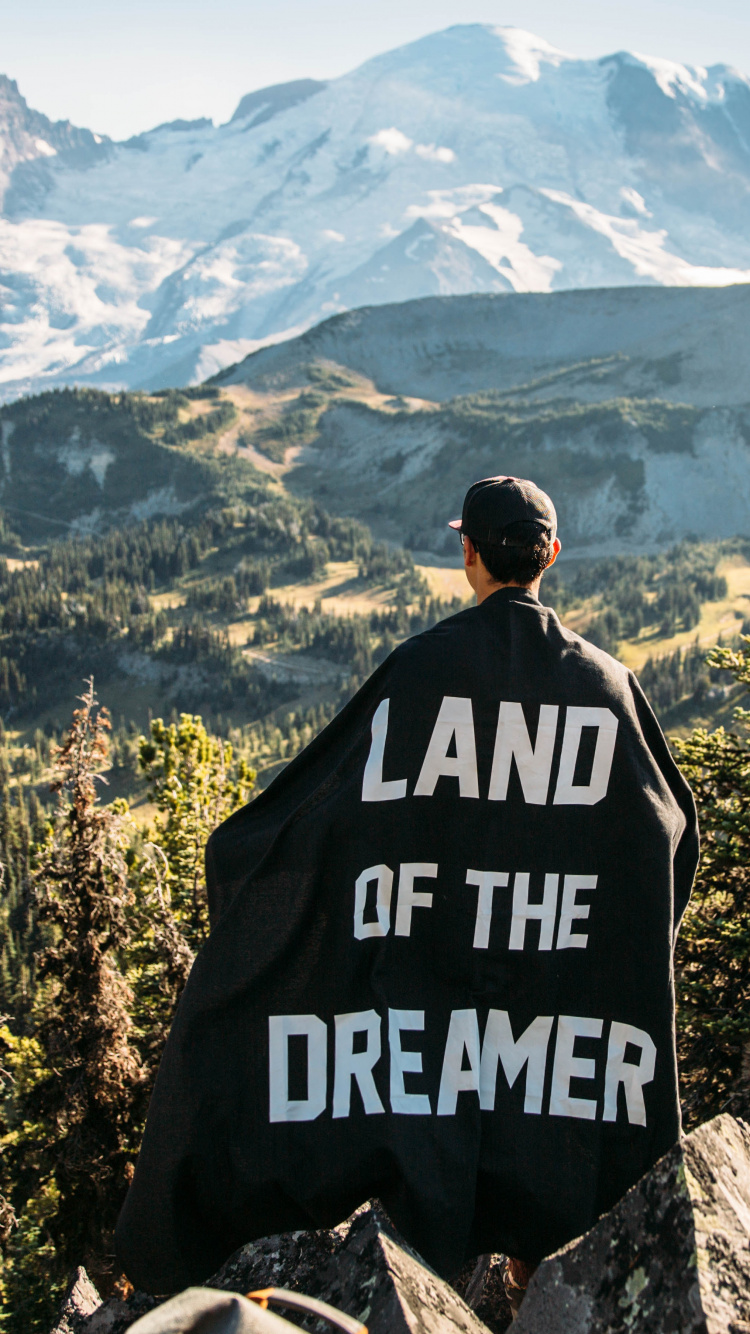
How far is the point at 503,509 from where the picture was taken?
4750mm

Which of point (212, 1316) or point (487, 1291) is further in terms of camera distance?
point (487, 1291)

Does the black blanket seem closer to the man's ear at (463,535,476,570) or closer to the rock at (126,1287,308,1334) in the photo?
the man's ear at (463,535,476,570)

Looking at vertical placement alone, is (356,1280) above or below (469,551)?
below

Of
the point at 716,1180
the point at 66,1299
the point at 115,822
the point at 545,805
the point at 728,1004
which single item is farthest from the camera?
the point at 115,822

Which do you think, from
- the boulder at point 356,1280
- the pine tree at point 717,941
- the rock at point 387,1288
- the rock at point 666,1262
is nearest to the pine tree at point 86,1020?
the pine tree at point 717,941

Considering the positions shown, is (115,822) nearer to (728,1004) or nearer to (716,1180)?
(728,1004)

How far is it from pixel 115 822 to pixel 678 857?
530 inches

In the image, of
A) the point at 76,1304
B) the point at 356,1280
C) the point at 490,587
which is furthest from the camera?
the point at 76,1304

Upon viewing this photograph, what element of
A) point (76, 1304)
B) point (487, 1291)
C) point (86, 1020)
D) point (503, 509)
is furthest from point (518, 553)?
point (86, 1020)

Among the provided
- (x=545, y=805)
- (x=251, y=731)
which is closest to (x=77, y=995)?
(x=545, y=805)

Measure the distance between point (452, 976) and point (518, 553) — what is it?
2.04 meters

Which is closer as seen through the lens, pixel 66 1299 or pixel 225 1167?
pixel 225 1167

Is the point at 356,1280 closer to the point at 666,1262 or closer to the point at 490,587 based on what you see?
the point at 666,1262

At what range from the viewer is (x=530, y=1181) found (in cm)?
470
